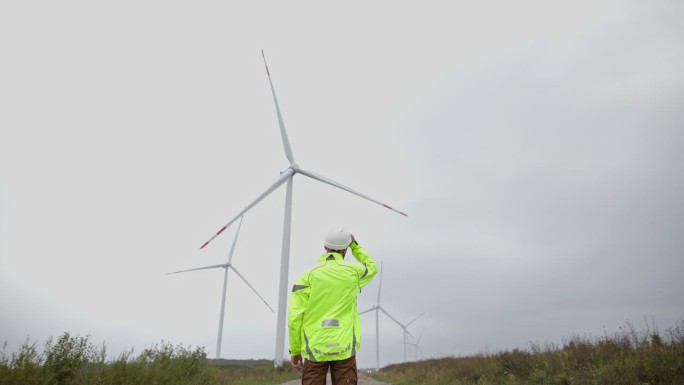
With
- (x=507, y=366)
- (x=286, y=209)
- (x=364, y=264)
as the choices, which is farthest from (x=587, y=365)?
(x=286, y=209)

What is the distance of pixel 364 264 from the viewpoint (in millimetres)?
4984

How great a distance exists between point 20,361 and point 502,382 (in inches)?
496

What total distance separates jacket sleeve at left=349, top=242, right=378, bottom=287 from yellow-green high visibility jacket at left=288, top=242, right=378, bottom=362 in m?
0.24

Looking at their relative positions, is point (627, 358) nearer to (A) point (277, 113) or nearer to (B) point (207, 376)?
(B) point (207, 376)

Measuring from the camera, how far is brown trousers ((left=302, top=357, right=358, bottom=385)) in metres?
4.32

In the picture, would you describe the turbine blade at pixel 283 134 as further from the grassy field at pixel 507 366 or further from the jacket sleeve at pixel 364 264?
the jacket sleeve at pixel 364 264

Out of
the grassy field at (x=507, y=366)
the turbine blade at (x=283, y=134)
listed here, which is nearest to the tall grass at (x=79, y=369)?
the grassy field at (x=507, y=366)

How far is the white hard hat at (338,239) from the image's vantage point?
475 cm

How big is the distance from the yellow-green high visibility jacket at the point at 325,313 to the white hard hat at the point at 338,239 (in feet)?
0.55

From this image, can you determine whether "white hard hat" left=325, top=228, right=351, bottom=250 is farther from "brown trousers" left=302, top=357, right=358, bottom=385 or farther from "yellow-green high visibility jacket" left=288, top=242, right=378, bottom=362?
"brown trousers" left=302, top=357, right=358, bottom=385

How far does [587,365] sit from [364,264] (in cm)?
1033

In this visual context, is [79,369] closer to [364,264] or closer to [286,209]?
[364,264]

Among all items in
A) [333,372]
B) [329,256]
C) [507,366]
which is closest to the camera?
[333,372]

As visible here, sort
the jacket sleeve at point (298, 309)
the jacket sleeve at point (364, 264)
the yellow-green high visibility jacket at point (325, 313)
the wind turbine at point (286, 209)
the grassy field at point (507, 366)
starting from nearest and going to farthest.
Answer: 1. the yellow-green high visibility jacket at point (325, 313)
2. the jacket sleeve at point (298, 309)
3. the jacket sleeve at point (364, 264)
4. the grassy field at point (507, 366)
5. the wind turbine at point (286, 209)
